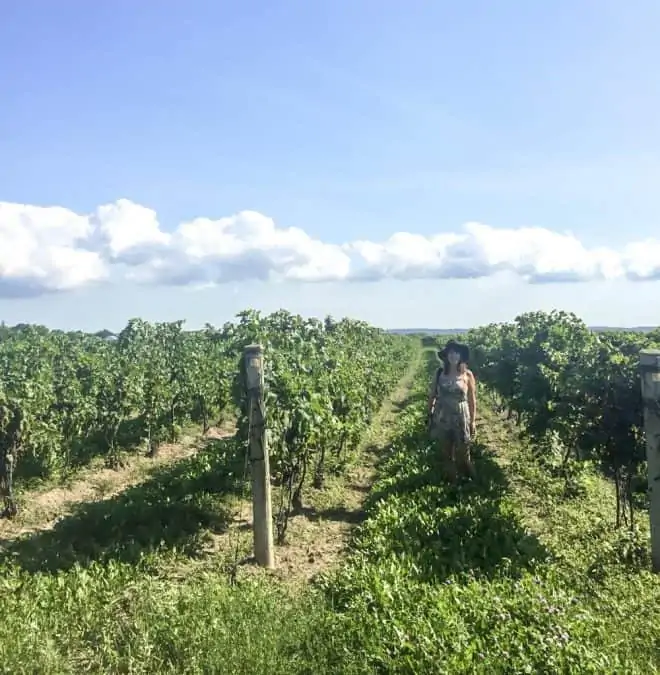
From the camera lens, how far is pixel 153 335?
26750 millimetres

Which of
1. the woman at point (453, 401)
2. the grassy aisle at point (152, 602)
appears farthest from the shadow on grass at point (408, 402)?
the grassy aisle at point (152, 602)

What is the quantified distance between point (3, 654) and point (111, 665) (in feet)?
2.38

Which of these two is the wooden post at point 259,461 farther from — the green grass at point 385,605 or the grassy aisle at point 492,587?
the grassy aisle at point 492,587

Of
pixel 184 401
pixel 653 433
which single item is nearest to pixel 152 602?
pixel 653 433

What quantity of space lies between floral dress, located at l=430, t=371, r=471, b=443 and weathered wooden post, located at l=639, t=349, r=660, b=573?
3.09 metres

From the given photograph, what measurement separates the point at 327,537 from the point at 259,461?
1.69 m

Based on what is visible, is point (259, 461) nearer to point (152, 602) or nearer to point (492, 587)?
point (152, 602)

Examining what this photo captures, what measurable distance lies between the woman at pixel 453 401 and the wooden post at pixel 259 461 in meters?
2.91

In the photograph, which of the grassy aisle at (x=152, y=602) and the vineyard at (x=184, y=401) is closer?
the grassy aisle at (x=152, y=602)

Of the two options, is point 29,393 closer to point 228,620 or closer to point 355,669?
point 228,620

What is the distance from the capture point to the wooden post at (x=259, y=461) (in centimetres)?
696

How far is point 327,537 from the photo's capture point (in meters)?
8.13

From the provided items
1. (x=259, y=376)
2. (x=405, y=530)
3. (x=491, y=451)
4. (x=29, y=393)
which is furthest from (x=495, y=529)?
(x=29, y=393)

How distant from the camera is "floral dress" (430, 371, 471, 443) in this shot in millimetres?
9078
